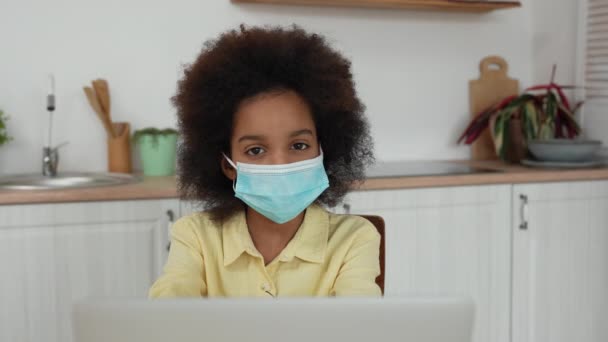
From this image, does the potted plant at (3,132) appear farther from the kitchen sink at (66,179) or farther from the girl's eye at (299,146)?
the girl's eye at (299,146)

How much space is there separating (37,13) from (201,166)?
1.44 meters

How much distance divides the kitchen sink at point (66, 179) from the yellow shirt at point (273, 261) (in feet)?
3.50

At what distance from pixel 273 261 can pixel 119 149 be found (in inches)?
55.6

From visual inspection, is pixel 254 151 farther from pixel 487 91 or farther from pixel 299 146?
pixel 487 91

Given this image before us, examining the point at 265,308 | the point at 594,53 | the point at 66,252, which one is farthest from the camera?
the point at 594,53

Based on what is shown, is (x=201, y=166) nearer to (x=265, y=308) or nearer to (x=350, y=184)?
(x=350, y=184)

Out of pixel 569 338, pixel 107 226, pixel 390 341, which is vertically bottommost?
pixel 569 338

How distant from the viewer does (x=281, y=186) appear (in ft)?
4.42

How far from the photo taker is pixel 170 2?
2781 mm

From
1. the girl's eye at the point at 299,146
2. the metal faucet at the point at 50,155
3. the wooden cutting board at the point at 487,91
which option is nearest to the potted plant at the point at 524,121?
the wooden cutting board at the point at 487,91

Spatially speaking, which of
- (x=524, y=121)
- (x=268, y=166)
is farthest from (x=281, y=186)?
(x=524, y=121)

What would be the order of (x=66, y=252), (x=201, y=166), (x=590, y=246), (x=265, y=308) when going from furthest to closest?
(x=590, y=246) → (x=66, y=252) → (x=201, y=166) → (x=265, y=308)

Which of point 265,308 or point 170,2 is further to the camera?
point 170,2

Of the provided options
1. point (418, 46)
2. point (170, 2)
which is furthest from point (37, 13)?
point (418, 46)
